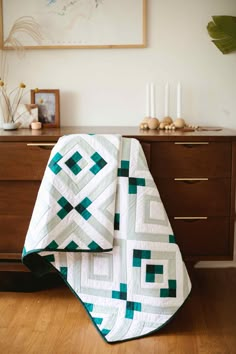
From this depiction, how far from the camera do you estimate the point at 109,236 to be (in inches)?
77.9

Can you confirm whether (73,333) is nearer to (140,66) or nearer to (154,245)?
(154,245)

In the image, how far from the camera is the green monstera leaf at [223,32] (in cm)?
249

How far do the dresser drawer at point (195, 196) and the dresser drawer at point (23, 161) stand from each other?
0.56 m

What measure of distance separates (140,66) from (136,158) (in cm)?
78

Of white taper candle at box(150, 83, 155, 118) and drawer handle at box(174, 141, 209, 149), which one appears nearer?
drawer handle at box(174, 141, 209, 149)

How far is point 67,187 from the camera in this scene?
2.03m

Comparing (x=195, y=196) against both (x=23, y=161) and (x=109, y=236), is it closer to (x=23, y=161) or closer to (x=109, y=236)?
(x=109, y=236)

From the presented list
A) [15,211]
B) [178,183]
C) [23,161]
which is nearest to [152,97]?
[178,183]

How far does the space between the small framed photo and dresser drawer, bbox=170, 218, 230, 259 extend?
2.91ft

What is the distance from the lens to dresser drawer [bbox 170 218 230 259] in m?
2.28

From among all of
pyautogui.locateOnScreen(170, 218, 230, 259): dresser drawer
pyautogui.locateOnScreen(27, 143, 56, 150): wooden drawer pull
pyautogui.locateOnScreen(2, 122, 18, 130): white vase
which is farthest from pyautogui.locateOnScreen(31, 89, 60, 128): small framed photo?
pyautogui.locateOnScreen(170, 218, 230, 259): dresser drawer

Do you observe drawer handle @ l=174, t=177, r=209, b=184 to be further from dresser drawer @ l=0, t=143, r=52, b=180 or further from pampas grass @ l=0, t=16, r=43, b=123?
pampas grass @ l=0, t=16, r=43, b=123

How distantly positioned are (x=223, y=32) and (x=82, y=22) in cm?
78

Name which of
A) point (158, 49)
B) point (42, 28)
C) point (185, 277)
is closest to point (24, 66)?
point (42, 28)
